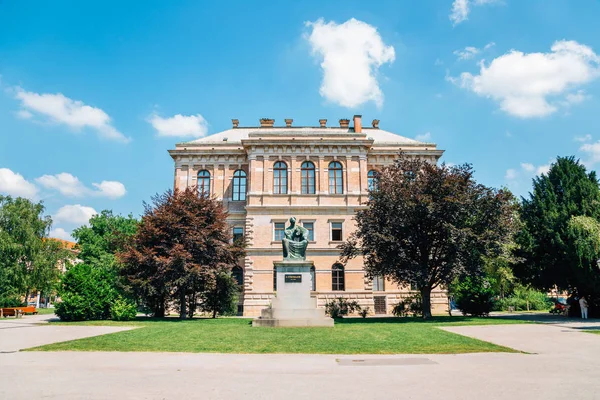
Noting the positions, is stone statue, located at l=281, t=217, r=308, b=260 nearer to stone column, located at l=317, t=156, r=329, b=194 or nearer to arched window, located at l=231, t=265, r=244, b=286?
stone column, located at l=317, t=156, r=329, b=194

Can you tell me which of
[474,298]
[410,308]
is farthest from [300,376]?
[410,308]

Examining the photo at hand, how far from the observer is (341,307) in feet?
110

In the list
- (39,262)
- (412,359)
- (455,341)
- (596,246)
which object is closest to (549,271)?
(596,246)

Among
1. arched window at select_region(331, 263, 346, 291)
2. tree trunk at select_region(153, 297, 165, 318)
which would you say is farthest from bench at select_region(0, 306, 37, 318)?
arched window at select_region(331, 263, 346, 291)

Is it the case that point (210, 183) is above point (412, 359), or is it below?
above

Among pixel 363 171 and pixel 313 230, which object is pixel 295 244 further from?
pixel 363 171

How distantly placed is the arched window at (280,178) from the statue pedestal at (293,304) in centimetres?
1935

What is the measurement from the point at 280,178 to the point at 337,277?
10589 millimetres

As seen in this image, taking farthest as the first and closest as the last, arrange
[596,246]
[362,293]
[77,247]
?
[77,247] → [362,293] → [596,246]

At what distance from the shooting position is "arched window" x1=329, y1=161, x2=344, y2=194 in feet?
132

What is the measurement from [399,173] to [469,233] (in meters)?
6.00

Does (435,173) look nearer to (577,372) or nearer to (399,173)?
(399,173)

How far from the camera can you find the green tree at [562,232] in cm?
2641

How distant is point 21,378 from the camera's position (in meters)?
8.03
